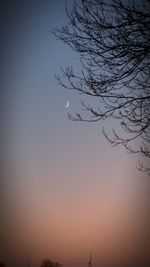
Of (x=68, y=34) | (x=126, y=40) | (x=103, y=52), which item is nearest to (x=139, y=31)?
(x=126, y=40)

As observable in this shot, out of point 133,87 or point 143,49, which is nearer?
point 143,49

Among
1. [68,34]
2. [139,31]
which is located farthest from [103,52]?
[68,34]

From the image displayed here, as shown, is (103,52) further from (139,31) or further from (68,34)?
(68,34)

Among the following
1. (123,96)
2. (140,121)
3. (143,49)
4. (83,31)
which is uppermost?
(83,31)

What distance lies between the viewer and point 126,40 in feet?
11.3

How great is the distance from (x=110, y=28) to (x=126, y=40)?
189mm

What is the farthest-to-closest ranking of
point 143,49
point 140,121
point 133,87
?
point 133,87
point 140,121
point 143,49

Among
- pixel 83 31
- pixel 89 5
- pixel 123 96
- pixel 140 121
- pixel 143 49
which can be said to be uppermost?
pixel 89 5

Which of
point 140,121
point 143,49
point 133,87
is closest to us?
point 143,49

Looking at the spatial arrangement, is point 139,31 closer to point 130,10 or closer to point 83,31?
point 130,10

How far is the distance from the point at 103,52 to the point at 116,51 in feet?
0.47

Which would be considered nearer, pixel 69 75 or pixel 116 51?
pixel 116 51

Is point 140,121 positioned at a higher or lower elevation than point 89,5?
lower

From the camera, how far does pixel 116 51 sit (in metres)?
3.51
